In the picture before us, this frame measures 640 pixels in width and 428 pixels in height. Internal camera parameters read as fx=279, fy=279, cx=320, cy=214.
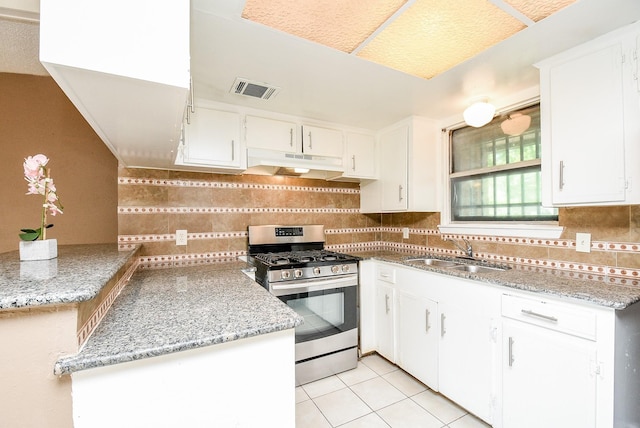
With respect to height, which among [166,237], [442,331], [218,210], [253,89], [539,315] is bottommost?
[442,331]

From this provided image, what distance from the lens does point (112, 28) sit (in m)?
0.77

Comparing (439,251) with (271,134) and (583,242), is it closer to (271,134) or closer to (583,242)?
(583,242)

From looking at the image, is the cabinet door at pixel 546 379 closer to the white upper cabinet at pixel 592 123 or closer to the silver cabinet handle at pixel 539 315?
the silver cabinet handle at pixel 539 315

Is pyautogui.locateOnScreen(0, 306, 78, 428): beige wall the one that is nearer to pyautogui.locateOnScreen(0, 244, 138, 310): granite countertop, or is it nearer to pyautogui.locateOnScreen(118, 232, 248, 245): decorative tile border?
pyautogui.locateOnScreen(0, 244, 138, 310): granite countertop

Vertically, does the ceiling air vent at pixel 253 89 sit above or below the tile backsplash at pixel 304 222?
above

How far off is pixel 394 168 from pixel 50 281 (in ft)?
8.11

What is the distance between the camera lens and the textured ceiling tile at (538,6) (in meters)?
1.16

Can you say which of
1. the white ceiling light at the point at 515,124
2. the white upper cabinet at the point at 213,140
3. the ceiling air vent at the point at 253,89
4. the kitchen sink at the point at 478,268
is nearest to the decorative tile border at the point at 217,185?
the white upper cabinet at the point at 213,140

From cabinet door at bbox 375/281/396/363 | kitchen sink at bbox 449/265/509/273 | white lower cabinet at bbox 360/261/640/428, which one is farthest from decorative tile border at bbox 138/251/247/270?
kitchen sink at bbox 449/265/509/273

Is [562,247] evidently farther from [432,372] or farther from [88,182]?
[88,182]

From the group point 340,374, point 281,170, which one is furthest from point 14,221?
point 340,374

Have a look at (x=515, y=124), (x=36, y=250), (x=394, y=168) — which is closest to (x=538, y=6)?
(x=515, y=124)

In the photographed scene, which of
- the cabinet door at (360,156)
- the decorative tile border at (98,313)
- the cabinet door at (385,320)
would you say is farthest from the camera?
the cabinet door at (360,156)

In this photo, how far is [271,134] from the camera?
235cm
